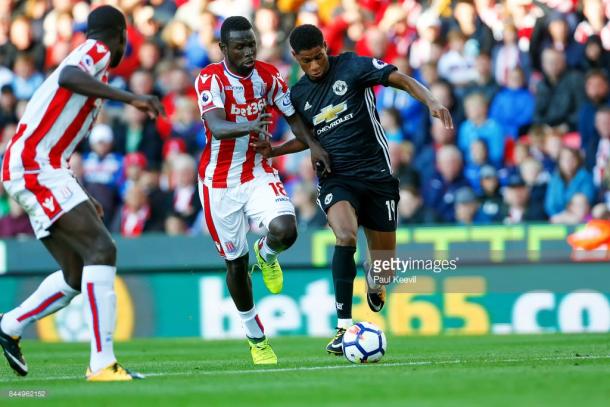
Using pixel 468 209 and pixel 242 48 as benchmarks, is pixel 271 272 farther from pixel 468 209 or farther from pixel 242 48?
pixel 468 209

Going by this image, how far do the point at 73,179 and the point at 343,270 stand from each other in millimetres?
2688

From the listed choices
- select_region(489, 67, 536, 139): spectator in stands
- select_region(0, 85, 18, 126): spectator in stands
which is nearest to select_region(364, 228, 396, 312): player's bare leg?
select_region(489, 67, 536, 139): spectator in stands

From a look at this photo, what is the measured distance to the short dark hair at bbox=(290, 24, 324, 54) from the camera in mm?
10266

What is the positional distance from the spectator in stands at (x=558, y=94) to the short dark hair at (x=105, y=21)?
9253 millimetres

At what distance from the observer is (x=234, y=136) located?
9.61m

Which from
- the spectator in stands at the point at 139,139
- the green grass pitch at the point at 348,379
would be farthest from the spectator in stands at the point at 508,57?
the green grass pitch at the point at 348,379

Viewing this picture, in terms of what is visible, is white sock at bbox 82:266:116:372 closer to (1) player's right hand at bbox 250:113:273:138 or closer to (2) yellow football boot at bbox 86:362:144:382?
(2) yellow football boot at bbox 86:362:144:382

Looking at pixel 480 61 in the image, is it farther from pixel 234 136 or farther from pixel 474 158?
pixel 234 136

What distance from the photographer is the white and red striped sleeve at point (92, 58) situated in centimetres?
816

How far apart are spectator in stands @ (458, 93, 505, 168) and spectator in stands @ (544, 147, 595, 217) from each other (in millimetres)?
1015

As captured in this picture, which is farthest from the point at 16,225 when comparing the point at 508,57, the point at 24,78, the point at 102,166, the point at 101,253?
the point at 101,253

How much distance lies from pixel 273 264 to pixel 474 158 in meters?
5.98

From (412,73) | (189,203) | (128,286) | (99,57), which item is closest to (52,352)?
(128,286)

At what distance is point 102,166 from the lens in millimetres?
18453
